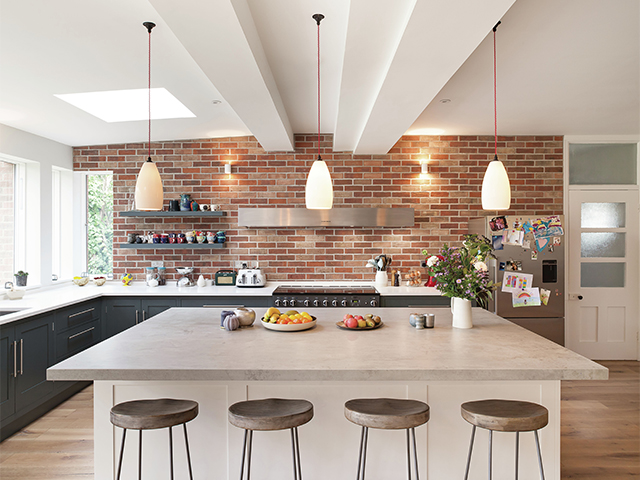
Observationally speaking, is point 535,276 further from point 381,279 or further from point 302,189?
point 302,189

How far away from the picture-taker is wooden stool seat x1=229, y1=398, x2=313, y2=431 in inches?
63.8

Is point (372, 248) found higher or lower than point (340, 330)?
higher

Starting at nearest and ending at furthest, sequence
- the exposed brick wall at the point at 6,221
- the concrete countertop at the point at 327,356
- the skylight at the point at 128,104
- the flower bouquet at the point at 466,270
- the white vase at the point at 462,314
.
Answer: the concrete countertop at the point at 327,356 → the flower bouquet at the point at 466,270 → the white vase at the point at 462,314 → the skylight at the point at 128,104 → the exposed brick wall at the point at 6,221

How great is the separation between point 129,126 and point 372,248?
9.33 feet

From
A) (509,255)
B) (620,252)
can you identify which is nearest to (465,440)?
(509,255)

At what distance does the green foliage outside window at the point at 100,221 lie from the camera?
4.91 meters

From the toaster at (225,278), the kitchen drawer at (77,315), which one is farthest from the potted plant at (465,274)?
the kitchen drawer at (77,315)

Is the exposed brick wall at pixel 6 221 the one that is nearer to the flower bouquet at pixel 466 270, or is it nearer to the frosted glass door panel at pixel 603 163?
the flower bouquet at pixel 466 270

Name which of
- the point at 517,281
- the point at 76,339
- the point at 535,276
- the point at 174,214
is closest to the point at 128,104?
the point at 174,214

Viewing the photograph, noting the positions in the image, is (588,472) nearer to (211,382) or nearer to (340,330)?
(340,330)

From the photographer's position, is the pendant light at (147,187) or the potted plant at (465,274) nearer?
the pendant light at (147,187)

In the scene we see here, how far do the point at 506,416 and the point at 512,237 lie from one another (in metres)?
2.83

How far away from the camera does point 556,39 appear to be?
2.48m

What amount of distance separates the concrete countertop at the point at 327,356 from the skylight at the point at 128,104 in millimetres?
1958
